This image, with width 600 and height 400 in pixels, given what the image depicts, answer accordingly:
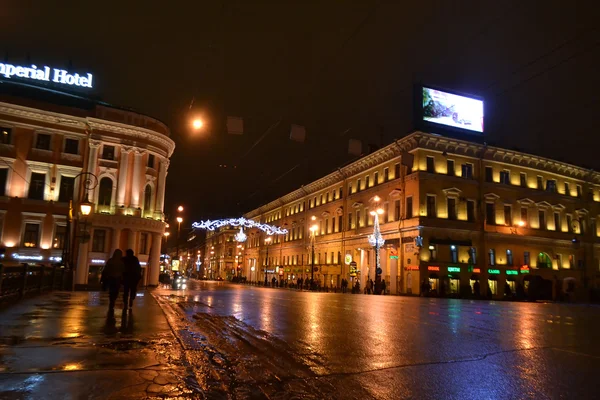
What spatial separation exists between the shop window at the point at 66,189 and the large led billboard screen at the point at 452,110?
3442 cm

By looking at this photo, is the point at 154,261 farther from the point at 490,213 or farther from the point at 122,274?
the point at 490,213

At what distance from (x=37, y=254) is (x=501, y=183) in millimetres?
45734

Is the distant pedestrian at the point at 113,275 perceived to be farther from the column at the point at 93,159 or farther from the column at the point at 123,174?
the column at the point at 123,174

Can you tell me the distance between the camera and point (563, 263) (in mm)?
53438

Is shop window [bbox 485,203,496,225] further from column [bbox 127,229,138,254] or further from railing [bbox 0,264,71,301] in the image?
railing [bbox 0,264,71,301]

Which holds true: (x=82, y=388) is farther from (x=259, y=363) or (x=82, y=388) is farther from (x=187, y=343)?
(x=187, y=343)

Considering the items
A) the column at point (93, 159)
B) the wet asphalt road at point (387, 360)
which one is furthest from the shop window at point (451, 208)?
the wet asphalt road at point (387, 360)

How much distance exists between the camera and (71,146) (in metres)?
42.6

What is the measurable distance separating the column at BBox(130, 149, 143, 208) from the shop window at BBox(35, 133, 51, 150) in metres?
7.36

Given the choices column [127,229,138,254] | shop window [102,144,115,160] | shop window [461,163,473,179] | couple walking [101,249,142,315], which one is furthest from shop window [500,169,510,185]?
couple walking [101,249,142,315]

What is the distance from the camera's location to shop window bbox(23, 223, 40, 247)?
4003 cm

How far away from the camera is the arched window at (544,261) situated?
168 ft

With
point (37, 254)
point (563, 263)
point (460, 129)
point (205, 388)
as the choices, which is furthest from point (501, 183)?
point (205, 388)

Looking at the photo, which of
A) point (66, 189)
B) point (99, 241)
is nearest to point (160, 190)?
point (99, 241)
